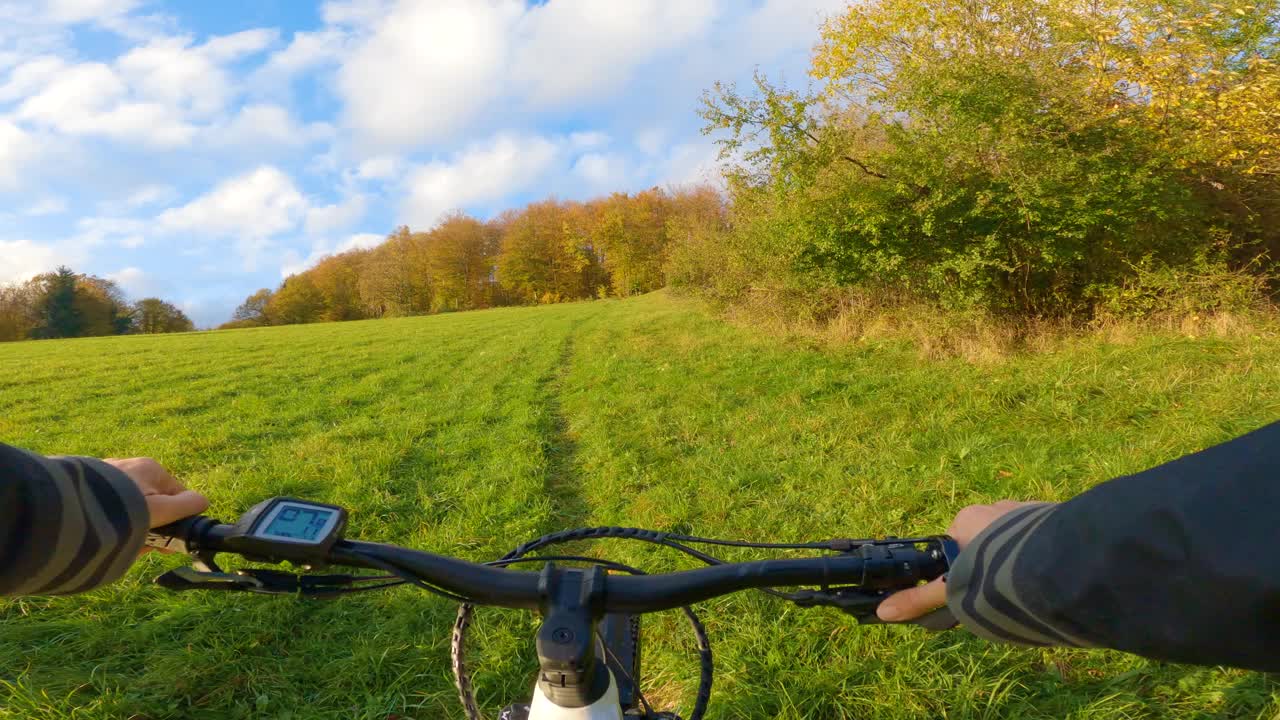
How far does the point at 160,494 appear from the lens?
Answer: 1347 mm

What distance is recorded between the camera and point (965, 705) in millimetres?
2650

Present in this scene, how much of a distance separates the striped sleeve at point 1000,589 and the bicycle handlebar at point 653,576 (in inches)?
6.6

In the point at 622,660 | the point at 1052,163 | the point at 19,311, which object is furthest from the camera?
the point at 19,311

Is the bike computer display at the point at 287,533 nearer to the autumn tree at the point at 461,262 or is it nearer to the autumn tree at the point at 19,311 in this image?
the autumn tree at the point at 461,262

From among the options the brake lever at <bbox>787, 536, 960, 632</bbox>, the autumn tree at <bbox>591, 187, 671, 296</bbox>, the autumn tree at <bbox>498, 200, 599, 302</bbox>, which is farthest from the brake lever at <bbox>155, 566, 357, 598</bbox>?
the autumn tree at <bbox>498, 200, 599, 302</bbox>

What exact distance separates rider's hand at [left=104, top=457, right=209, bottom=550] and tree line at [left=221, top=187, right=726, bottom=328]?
5751 cm

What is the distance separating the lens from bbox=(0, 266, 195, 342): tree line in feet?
170

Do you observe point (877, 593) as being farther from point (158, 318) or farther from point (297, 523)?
point (158, 318)

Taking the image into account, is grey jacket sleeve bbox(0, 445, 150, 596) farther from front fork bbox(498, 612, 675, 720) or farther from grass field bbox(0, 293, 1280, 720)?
grass field bbox(0, 293, 1280, 720)

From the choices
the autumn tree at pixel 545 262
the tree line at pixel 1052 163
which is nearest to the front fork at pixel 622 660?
the tree line at pixel 1052 163

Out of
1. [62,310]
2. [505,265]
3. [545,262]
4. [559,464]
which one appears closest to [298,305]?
[62,310]

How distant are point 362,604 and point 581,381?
7.87 meters

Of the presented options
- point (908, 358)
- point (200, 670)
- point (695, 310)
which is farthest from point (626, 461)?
point (695, 310)

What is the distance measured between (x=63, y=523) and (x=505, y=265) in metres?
66.2
